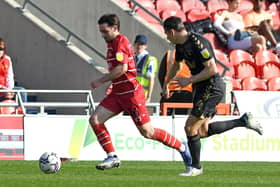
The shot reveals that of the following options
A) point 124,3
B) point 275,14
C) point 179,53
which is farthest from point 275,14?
point 179,53

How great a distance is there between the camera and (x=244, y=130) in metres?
18.5

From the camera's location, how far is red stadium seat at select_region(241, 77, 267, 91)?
71.5 ft

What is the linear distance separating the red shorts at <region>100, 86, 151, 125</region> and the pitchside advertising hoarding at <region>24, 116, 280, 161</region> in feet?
13.9

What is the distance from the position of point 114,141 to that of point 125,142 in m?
0.19

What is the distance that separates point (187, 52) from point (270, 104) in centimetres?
665

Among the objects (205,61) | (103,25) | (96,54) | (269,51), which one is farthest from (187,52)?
(269,51)

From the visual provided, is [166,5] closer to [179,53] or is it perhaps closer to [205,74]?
[179,53]

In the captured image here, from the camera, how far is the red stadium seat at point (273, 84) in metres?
22.0

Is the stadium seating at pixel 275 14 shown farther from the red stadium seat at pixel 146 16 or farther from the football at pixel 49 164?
the football at pixel 49 164

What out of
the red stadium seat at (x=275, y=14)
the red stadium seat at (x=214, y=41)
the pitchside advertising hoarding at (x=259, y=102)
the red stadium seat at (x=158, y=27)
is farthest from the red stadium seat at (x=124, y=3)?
the red stadium seat at (x=275, y=14)

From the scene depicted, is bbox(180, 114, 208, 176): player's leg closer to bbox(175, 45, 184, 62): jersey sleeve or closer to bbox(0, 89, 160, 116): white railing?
bbox(175, 45, 184, 62): jersey sleeve

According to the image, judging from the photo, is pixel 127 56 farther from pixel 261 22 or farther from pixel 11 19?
pixel 261 22

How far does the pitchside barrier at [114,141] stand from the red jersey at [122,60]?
4338 millimetres

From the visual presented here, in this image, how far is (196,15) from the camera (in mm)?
23188
